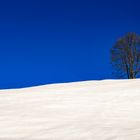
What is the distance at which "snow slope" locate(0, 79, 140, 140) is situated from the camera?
155 inches

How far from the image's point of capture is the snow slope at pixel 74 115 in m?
3.93

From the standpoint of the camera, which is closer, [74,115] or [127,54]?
[74,115]

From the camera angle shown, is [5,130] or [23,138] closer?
[23,138]

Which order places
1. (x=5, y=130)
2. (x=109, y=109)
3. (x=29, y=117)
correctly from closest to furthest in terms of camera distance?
(x=5, y=130), (x=29, y=117), (x=109, y=109)

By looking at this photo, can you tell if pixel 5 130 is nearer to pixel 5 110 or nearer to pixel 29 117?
pixel 29 117

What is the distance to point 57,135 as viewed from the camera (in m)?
3.93

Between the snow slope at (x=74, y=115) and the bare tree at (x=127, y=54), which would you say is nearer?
the snow slope at (x=74, y=115)

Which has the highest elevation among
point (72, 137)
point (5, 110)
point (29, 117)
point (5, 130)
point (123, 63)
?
point (123, 63)

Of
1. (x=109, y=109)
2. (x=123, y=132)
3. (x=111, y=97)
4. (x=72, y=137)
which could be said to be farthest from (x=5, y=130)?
(x=111, y=97)

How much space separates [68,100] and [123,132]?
2.74 m

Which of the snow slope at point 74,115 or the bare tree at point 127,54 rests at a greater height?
the bare tree at point 127,54

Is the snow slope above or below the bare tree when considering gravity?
below

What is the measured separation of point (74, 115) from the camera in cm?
515

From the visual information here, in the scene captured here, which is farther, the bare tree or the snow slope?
the bare tree
